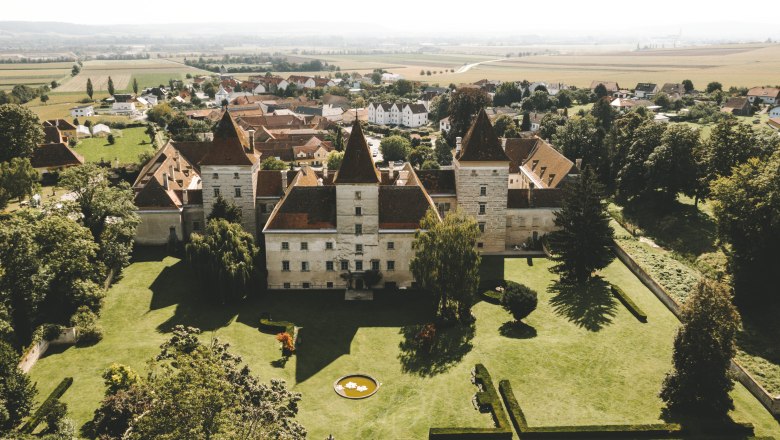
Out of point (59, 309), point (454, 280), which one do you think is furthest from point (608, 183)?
point (59, 309)

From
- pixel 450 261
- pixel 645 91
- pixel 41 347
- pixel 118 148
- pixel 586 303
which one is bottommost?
pixel 41 347

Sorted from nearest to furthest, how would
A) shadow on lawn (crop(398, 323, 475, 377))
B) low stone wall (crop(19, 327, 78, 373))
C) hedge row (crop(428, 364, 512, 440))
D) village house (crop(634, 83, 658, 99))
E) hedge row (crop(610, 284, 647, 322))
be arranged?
hedge row (crop(428, 364, 512, 440)), low stone wall (crop(19, 327, 78, 373)), shadow on lawn (crop(398, 323, 475, 377)), hedge row (crop(610, 284, 647, 322)), village house (crop(634, 83, 658, 99))

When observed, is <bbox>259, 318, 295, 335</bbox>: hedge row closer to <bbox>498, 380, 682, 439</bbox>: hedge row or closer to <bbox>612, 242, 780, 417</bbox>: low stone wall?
<bbox>498, 380, 682, 439</bbox>: hedge row

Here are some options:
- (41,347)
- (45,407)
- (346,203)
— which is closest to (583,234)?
(346,203)

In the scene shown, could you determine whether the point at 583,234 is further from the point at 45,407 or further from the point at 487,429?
the point at 45,407

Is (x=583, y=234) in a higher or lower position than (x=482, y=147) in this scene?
lower

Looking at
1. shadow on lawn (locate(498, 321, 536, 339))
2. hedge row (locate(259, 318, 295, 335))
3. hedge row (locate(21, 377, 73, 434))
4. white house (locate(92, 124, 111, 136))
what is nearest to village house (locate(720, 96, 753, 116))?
shadow on lawn (locate(498, 321, 536, 339))

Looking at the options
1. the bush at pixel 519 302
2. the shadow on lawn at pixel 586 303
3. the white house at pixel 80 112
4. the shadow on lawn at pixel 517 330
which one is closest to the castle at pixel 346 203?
the shadow on lawn at pixel 586 303
